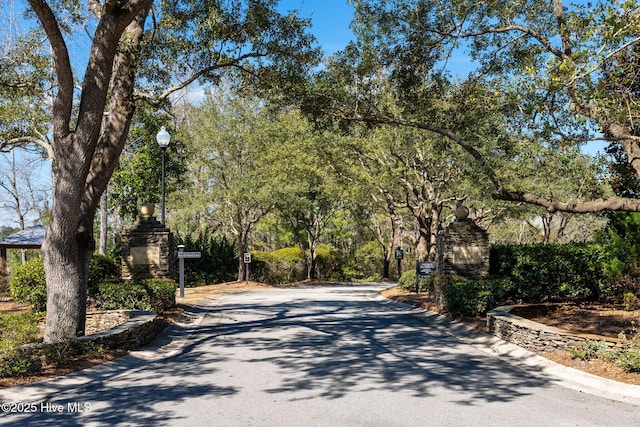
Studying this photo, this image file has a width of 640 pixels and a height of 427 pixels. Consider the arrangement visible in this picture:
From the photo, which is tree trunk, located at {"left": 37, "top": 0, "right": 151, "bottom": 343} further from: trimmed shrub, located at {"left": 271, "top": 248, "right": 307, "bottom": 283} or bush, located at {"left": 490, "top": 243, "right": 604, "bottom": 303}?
trimmed shrub, located at {"left": 271, "top": 248, "right": 307, "bottom": 283}

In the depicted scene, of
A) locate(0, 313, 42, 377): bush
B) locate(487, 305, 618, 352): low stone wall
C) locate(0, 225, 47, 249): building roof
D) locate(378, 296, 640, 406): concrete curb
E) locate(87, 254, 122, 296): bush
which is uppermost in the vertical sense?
locate(0, 225, 47, 249): building roof

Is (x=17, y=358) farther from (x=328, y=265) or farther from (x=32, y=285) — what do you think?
(x=328, y=265)

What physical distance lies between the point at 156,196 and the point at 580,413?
82.8 feet

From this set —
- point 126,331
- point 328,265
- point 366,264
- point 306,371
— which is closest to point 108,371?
point 126,331

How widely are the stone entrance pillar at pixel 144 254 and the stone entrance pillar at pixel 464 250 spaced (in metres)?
8.50

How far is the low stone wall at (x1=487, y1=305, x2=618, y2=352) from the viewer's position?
8133 millimetres

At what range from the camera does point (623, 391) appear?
21.0 feet

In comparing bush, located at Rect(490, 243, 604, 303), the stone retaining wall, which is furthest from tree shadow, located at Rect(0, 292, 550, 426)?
bush, located at Rect(490, 243, 604, 303)

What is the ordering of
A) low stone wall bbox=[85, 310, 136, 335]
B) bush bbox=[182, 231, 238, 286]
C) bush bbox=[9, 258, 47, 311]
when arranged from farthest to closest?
bush bbox=[182, 231, 238, 286] → bush bbox=[9, 258, 47, 311] → low stone wall bbox=[85, 310, 136, 335]

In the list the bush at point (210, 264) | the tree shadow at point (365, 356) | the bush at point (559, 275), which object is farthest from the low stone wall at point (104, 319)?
the bush at point (210, 264)

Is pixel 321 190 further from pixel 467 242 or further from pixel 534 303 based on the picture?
pixel 534 303

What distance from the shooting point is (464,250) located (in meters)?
15.4

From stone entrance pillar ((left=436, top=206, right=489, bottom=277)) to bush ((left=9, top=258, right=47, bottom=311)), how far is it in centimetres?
1126

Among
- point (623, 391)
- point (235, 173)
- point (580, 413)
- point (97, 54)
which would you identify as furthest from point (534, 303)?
point (235, 173)
